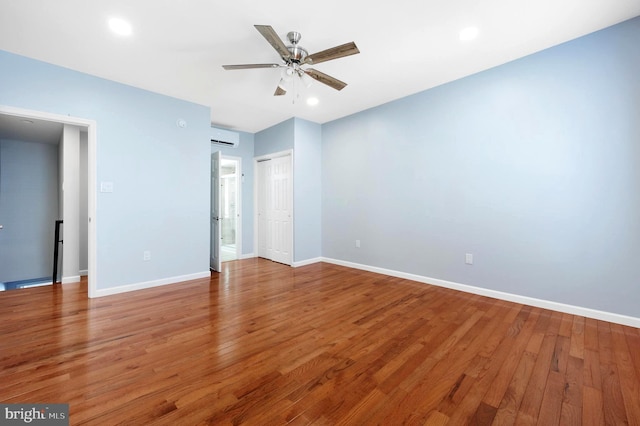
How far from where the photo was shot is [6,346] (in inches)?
84.1

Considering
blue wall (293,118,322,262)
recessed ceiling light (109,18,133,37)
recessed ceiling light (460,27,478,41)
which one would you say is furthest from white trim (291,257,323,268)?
recessed ceiling light (460,27,478,41)

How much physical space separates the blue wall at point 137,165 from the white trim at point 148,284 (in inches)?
2.1

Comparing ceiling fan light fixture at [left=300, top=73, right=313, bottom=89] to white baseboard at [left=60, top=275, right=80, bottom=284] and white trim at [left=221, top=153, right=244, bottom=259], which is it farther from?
white baseboard at [left=60, top=275, right=80, bottom=284]

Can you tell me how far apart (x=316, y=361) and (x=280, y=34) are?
2953 mm

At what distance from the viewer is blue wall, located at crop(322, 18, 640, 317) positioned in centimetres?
252

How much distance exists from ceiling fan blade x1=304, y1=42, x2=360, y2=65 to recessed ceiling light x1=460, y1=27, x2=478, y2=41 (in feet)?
3.83

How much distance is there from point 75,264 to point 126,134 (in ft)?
7.45

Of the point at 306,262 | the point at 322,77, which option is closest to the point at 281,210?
the point at 306,262

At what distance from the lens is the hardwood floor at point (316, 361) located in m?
1.48

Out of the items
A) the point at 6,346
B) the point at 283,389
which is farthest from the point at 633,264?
the point at 6,346

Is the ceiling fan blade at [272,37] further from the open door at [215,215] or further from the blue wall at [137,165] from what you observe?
the open door at [215,215]

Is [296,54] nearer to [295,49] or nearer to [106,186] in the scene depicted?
[295,49]

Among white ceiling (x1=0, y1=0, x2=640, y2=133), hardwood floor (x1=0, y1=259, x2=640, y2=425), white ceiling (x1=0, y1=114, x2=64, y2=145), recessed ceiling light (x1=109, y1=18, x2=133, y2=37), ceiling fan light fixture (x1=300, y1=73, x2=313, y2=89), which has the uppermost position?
white ceiling (x1=0, y1=0, x2=640, y2=133)

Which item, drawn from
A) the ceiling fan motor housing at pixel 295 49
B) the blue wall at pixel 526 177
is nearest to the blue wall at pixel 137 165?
the ceiling fan motor housing at pixel 295 49
